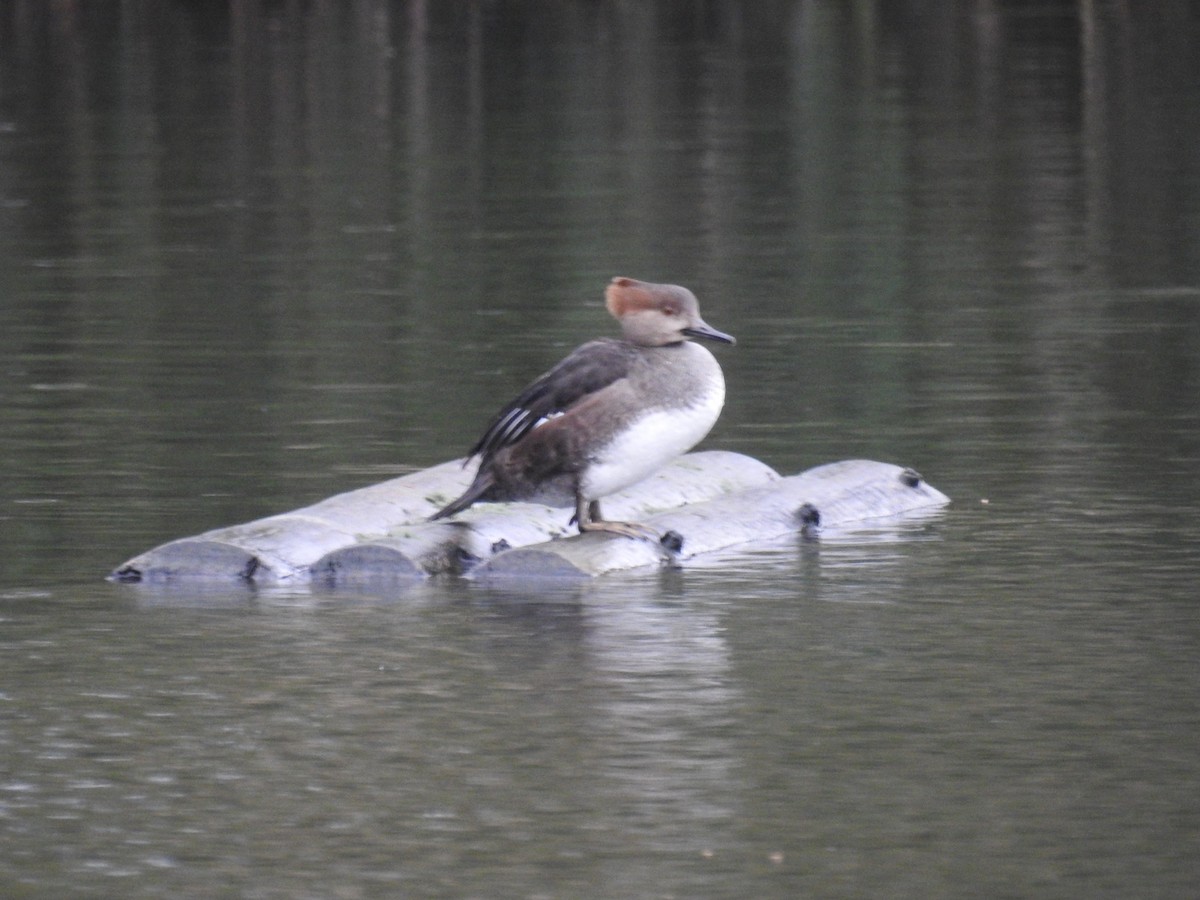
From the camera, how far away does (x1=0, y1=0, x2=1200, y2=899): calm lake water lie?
25.4 feet

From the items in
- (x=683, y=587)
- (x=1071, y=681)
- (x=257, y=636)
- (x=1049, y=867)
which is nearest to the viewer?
(x=1049, y=867)

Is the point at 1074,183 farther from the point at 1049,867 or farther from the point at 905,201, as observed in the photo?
the point at 1049,867

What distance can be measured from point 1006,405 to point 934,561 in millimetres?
4116

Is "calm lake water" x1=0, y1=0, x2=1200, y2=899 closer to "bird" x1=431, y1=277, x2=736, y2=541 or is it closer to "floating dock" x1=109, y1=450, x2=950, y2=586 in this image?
"floating dock" x1=109, y1=450, x2=950, y2=586

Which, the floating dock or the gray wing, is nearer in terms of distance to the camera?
the floating dock

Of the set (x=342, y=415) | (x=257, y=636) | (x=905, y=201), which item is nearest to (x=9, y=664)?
(x=257, y=636)

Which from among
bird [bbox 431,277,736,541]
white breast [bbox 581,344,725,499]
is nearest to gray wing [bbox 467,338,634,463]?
bird [bbox 431,277,736,541]

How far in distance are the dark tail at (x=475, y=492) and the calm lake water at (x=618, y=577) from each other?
0.45 metres

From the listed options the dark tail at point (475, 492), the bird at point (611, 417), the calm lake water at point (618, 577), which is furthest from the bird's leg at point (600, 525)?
the dark tail at point (475, 492)

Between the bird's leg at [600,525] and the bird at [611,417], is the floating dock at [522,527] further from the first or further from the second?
the bird at [611,417]

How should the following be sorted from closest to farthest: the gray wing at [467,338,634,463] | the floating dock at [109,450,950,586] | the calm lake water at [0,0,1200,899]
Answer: the calm lake water at [0,0,1200,899]
the floating dock at [109,450,950,586]
the gray wing at [467,338,634,463]

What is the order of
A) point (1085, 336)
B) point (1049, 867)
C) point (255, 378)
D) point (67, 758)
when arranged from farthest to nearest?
point (1085, 336) < point (255, 378) < point (67, 758) < point (1049, 867)

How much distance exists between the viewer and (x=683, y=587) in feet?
35.6

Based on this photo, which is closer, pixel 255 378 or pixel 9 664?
pixel 9 664
